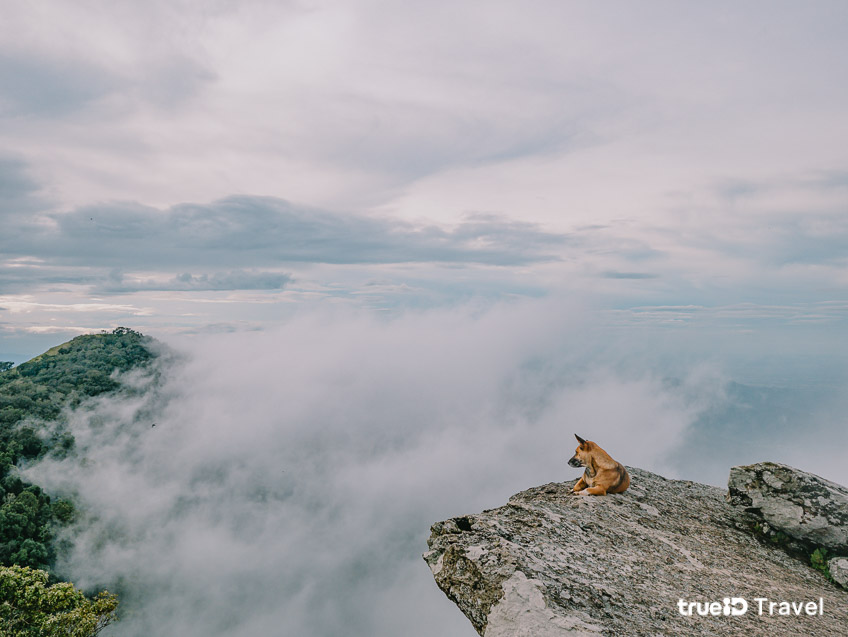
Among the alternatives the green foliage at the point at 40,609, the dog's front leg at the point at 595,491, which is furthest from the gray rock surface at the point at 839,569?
the green foliage at the point at 40,609

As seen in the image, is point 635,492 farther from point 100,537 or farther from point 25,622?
point 100,537

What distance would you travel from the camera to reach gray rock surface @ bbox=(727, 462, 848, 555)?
36.4 feet

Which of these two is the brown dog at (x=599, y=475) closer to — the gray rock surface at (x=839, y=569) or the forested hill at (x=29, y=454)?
the gray rock surface at (x=839, y=569)

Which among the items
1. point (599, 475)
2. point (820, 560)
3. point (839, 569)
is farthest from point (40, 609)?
point (839, 569)

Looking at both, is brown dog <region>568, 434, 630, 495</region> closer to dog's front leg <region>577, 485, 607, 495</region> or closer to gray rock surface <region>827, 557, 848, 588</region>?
dog's front leg <region>577, 485, 607, 495</region>

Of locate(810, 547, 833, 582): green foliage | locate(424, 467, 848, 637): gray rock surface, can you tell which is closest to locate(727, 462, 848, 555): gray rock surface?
locate(810, 547, 833, 582): green foliage

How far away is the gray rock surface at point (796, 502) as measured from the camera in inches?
437

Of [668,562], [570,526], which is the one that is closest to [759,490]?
[668,562]

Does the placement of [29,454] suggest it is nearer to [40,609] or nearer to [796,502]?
[40,609]

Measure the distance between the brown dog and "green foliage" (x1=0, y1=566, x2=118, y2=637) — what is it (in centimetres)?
2978

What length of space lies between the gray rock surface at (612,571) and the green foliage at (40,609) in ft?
96.0

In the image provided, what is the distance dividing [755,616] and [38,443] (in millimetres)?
183886

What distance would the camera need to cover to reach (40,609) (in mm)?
25953

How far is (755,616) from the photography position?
7941 mm
